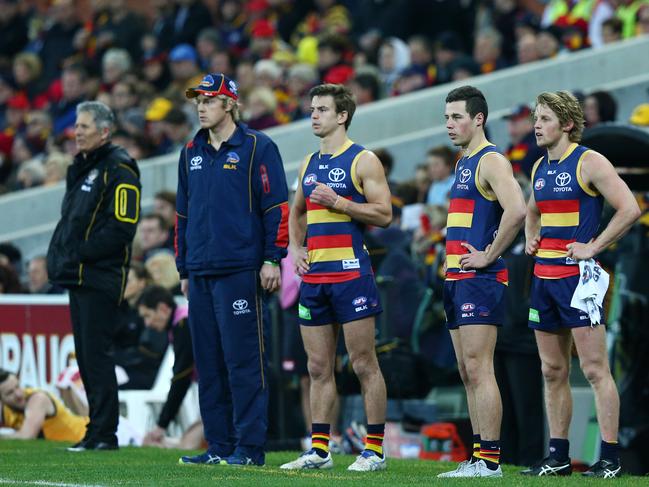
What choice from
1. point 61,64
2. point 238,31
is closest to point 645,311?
point 238,31

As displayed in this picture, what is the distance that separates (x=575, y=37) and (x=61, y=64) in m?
9.25

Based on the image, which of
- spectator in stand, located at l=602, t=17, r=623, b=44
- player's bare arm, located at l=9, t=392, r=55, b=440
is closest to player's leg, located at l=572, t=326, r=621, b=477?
player's bare arm, located at l=9, t=392, r=55, b=440

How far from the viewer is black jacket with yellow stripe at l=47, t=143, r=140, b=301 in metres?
10.3

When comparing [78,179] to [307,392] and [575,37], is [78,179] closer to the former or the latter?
[307,392]

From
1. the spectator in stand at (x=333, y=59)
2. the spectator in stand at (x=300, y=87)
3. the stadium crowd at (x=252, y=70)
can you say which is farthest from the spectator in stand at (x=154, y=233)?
the spectator in stand at (x=333, y=59)

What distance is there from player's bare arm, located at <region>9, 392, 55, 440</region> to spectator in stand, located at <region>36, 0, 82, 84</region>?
1102cm

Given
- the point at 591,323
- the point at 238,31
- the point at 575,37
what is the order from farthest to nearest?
the point at 238,31
the point at 575,37
the point at 591,323

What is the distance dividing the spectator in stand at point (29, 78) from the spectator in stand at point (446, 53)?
23.4 feet

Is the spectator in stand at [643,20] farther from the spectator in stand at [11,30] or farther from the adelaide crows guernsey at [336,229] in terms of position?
the spectator in stand at [11,30]

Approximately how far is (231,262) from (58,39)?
15.2 metres

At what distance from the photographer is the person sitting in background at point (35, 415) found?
1253 centimetres

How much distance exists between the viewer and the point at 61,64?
22953mm

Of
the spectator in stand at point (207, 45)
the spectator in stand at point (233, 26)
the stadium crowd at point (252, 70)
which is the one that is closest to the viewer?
the stadium crowd at point (252, 70)

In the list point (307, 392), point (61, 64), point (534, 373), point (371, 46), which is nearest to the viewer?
point (534, 373)
